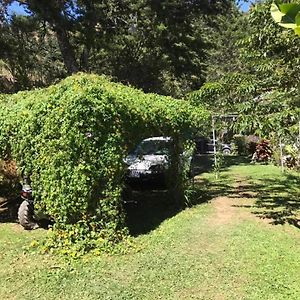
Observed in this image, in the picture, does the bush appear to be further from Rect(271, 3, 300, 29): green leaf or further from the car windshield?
Rect(271, 3, 300, 29): green leaf

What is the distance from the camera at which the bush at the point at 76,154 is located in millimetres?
6980

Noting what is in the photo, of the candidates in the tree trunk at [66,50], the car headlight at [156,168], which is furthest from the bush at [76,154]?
the tree trunk at [66,50]

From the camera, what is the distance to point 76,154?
7.02m

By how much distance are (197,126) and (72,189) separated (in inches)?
180

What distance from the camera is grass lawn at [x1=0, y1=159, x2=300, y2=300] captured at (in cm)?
541

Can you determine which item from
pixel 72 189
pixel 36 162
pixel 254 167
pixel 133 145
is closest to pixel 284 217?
pixel 133 145

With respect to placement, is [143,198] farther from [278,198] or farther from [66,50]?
[66,50]

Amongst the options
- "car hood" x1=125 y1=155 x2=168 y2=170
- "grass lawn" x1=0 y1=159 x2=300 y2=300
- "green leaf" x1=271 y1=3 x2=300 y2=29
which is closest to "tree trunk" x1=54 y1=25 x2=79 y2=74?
"car hood" x1=125 y1=155 x2=168 y2=170

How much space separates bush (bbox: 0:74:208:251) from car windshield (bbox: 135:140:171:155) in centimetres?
376

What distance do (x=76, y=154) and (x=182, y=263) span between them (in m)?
2.38

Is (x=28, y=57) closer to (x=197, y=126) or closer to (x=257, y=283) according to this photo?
(x=197, y=126)

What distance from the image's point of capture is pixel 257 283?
5.54 m

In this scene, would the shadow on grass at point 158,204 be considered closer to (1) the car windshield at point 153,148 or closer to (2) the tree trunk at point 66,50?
(1) the car windshield at point 153,148

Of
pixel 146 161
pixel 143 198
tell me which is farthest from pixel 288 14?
pixel 146 161
